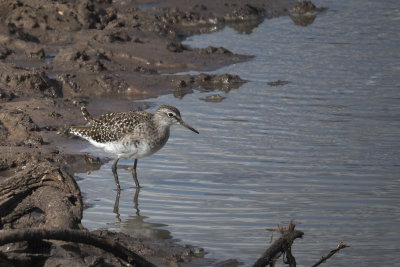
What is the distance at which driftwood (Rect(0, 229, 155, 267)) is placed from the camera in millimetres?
5961

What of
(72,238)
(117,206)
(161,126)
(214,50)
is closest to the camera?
(72,238)

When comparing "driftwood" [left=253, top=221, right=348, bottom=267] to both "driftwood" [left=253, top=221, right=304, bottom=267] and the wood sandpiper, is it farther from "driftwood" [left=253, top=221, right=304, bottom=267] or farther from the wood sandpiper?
the wood sandpiper

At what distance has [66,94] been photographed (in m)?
14.8

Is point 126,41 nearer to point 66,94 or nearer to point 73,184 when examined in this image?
point 66,94

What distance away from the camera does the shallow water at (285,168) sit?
29.8 ft

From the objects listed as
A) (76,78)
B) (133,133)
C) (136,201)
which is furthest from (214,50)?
(136,201)

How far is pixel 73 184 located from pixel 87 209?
110 inches

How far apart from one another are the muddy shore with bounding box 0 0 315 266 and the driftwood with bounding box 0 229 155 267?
0.16m

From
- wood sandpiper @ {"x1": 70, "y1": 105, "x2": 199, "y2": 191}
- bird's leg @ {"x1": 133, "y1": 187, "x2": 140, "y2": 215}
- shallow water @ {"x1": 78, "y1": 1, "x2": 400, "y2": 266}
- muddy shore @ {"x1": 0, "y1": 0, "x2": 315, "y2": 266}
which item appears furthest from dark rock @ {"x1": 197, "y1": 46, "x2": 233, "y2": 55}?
bird's leg @ {"x1": 133, "y1": 187, "x2": 140, "y2": 215}

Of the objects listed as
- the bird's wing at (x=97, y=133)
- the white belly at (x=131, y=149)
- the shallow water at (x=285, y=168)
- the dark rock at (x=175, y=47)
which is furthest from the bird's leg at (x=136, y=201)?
the dark rock at (x=175, y=47)

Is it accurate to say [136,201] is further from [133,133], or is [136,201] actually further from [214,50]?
[214,50]

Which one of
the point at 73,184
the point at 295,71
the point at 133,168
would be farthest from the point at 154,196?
the point at 295,71

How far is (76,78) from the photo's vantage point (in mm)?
15211

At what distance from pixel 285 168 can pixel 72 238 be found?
219 inches
